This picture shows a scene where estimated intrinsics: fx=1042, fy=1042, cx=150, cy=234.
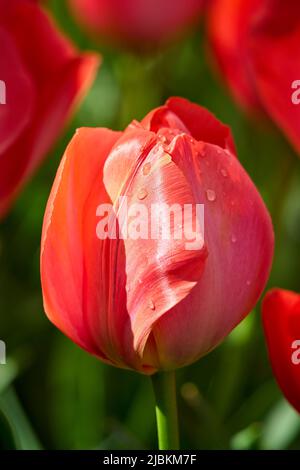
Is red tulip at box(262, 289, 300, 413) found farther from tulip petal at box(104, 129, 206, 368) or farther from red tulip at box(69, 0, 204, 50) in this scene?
red tulip at box(69, 0, 204, 50)

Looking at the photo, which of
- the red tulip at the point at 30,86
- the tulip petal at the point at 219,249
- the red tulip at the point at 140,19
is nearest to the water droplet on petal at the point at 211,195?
the tulip petal at the point at 219,249

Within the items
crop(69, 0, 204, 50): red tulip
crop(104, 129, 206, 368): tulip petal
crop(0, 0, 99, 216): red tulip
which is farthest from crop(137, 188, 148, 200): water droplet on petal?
crop(69, 0, 204, 50): red tulip

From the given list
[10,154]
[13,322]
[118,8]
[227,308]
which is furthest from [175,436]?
[118,8]

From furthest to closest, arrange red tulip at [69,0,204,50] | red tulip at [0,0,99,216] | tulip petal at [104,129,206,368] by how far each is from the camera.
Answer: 1. red tulip at [69,0,204,50]
2. red tulip at [0,0,99,216]
3. tulip petal at [104,129,206,368]

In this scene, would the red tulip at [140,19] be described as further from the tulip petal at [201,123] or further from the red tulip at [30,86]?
the tulip petal at [201,123]

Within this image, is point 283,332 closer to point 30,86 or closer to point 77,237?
point 77,237

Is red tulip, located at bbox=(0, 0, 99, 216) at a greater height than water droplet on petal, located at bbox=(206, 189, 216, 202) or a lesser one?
greater
